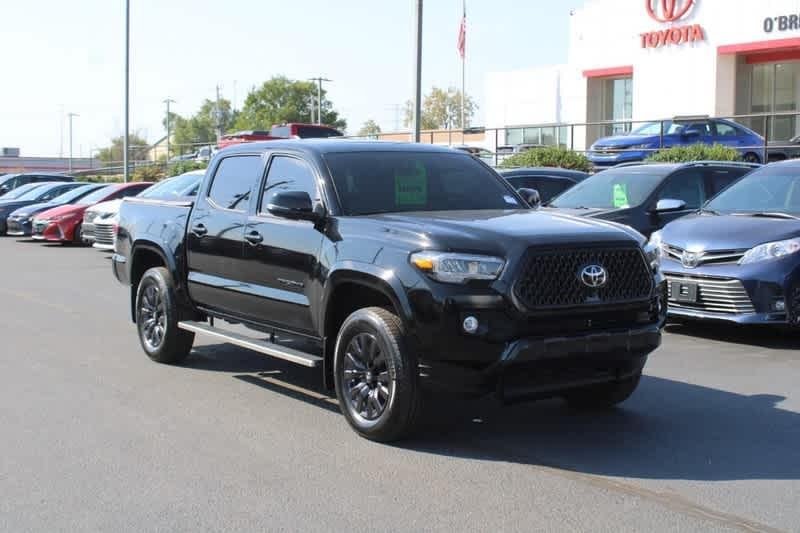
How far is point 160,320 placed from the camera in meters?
9.04

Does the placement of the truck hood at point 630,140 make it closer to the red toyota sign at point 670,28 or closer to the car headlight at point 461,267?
the red toyota sign at point 670,28

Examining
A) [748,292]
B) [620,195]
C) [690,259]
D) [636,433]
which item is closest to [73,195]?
[620,195]

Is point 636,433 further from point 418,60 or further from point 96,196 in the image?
point 96,196

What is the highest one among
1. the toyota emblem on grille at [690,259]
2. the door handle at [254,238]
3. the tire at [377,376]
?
the door handle at [254,238]

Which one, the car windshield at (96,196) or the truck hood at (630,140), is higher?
the truck hood at (630,140)

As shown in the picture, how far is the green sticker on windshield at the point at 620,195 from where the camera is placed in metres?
13.1

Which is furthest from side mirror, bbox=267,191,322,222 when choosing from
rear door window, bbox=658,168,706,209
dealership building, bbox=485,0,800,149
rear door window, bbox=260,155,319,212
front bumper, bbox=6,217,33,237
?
dealership building, bbox=485,0,800,149

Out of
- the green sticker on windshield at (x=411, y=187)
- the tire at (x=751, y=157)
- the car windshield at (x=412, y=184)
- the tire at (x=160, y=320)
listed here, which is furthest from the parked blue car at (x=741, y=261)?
the tire at (x=751, y=157)

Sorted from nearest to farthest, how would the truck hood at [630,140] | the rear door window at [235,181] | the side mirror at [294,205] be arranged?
the side mirror at [294,205] → the rear door window at [235,181] → the truck hood at [630,140]

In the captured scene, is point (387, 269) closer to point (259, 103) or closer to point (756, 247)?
point (756, 247)

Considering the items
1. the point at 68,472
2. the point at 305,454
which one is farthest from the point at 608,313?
the point at 68,472

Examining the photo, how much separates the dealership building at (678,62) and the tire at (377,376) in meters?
29.7

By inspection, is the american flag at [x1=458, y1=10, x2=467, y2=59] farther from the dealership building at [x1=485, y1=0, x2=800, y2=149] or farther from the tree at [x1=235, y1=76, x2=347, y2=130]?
the tree at [x1=235, y1=76, x2=347, y2=130]

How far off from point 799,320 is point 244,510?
6.60 m
